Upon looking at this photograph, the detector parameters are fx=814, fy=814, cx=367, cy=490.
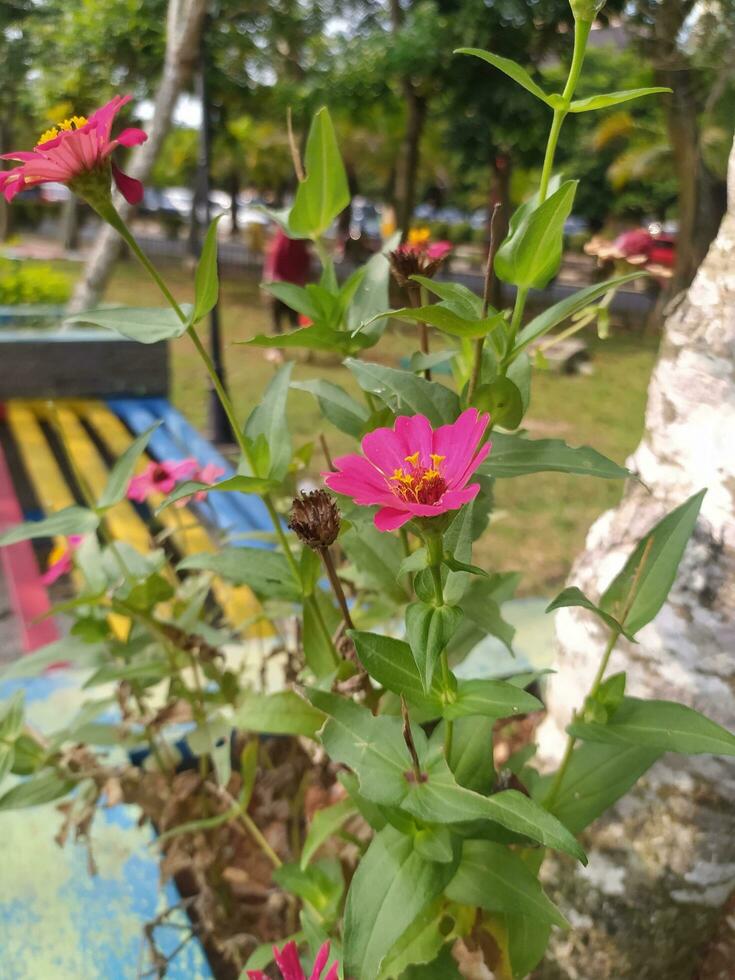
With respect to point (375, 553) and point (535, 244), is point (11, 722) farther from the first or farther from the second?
point (535, 244)

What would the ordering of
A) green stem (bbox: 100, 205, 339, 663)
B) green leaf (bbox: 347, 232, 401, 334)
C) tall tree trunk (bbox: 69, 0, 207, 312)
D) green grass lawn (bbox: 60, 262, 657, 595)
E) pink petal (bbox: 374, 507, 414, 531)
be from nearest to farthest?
1. pink petal (bbox: 374, 507, 414, 531)
2. green stem (bbox: 100, 205, 339, 663)
3. green leaf (bbox: 347, 232, 401, 334)
4. green grass lawn (bbox: 60, 262, 657, 595)
5. tall tree trunk (bbox: 69, 0, 207, 312)

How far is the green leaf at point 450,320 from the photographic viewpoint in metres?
0.43

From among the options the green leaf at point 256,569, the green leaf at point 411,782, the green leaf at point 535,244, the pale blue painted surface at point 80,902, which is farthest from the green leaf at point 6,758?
the green leaf at point 535,244

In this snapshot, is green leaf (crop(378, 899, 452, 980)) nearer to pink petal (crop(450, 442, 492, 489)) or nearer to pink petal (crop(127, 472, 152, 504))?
pink petal (crop(450, 442, 492, 489))

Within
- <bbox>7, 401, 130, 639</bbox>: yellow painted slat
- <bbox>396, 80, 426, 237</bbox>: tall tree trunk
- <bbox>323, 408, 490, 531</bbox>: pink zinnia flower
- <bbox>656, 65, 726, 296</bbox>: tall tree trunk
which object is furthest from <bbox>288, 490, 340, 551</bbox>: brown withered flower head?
<bbox>396, 80, 426, 237</bbox>: tall tree trunk

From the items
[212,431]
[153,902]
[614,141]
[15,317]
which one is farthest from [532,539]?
[614,141]

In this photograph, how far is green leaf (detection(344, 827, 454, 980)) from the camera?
452mm

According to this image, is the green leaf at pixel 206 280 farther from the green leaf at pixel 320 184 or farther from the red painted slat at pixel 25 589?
the red painted slat at pixel 25 589

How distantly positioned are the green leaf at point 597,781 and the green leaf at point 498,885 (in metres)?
0.07

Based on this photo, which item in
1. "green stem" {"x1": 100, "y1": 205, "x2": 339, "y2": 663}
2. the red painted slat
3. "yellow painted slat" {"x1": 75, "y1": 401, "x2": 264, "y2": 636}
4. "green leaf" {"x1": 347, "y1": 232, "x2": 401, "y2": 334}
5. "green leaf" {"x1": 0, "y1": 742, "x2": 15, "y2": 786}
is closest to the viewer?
"green stem" {"x1": 100, "y1": 205, "x2": 339, "y2": 663}

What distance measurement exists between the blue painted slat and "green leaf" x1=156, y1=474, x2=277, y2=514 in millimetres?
495

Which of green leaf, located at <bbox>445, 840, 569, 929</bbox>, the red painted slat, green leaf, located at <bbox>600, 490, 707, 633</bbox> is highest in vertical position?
green leaf, located at <bbox>600, 490, 707, 633</bbox>

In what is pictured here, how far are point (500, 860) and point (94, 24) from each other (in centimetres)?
574

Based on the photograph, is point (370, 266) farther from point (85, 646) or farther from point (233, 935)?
point (233, 935)
